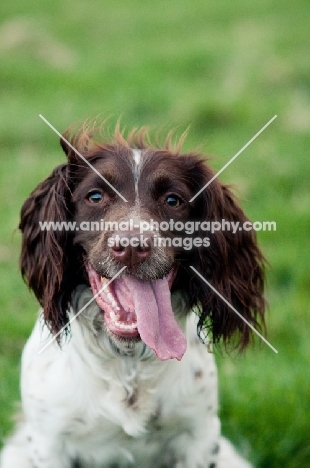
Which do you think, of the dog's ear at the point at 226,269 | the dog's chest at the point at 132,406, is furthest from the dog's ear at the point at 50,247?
the dog's ear at the point at 226,269

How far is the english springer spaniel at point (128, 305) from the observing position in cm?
313

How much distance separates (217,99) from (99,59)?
8.10 feet

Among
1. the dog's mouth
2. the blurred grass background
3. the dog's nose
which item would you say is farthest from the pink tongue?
the blurred grass background

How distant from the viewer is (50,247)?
10.7ft

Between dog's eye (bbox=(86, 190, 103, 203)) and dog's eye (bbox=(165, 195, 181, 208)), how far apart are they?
248 millimetres

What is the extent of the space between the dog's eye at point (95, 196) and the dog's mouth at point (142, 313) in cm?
28

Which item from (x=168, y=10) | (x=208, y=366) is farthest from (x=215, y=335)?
(x=168, y=10)

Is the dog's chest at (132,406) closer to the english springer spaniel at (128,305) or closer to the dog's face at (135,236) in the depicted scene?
the english springer spaniel at (128,305)

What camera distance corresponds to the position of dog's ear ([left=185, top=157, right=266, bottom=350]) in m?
3.33

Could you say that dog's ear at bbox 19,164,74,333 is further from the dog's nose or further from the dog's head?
the dog's nose

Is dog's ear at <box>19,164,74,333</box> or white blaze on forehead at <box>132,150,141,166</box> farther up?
white blaze on forehead at <box>132,150,141,166</box>

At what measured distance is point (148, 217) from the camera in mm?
3086

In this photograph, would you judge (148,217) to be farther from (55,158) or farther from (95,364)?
(55,158)

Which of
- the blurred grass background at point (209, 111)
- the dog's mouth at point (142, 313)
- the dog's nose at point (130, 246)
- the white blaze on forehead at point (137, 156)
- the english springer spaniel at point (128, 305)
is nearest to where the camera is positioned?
the dog's nose at point (130, 246)
